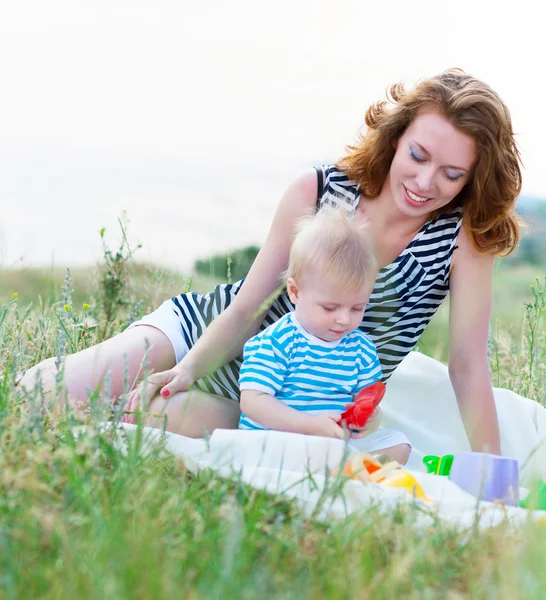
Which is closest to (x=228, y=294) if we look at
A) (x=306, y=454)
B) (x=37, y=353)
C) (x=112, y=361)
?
(x=112, y=361)

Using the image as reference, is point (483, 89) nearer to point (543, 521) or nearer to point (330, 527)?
point (543, 521)

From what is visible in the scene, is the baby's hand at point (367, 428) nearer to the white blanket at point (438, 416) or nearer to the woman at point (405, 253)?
the woman at point (405, 253)

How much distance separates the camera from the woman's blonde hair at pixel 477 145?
315 centimetres

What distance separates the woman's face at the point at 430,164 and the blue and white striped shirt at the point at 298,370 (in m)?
0.64

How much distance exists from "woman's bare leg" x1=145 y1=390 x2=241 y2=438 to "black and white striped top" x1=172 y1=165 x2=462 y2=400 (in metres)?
0.17

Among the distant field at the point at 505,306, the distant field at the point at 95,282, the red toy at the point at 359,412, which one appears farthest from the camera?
the distant field at the point at 95,282

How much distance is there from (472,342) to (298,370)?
0.84m

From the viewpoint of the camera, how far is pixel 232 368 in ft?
11.4

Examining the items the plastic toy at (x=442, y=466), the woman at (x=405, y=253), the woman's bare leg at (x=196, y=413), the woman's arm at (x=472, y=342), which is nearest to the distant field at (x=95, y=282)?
the woman at (x=405, y=253)

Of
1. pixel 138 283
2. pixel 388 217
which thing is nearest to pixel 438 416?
pixel 388 217

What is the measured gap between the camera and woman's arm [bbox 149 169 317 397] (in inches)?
125

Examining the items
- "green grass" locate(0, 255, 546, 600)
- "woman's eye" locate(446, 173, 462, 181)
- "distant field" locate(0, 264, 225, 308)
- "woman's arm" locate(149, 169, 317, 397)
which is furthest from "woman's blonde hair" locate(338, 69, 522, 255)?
"distant field" locate(0, 264, 225, 308)

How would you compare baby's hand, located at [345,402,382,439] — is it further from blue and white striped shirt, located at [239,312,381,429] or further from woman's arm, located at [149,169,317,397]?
woman's arm, located at [149,169,317,397]

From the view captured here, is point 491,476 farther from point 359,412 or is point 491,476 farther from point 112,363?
point 112,363
